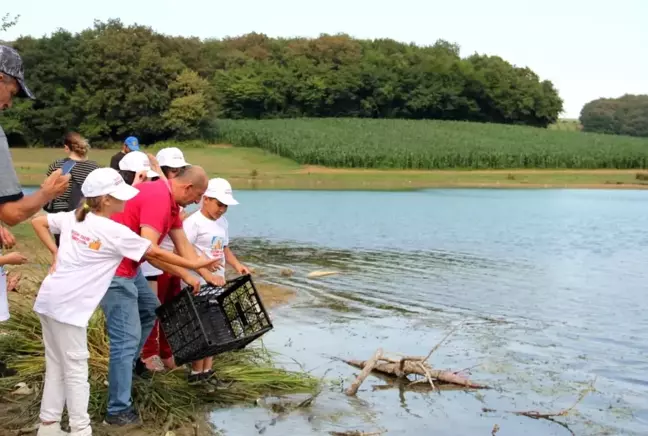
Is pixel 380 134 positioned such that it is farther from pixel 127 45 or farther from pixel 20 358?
pixel 20 358

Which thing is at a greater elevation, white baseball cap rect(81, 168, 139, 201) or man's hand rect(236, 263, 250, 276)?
white baseball cap rect(81, 168, 139, 201)

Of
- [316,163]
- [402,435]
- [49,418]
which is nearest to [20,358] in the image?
[49,418]

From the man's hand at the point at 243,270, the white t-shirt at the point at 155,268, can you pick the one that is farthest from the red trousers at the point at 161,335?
the man's hand at the point at 243,270

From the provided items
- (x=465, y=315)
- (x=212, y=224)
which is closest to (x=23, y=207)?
(x=212, y=224)

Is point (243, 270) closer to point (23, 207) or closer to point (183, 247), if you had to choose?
point (183, 247)

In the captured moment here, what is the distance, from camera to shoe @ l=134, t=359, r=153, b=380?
21.4 ft

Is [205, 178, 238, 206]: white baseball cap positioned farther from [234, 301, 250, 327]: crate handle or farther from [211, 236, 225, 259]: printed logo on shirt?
[234, 301, 250, 327]: crate handle

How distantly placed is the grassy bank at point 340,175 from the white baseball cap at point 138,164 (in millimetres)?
34378

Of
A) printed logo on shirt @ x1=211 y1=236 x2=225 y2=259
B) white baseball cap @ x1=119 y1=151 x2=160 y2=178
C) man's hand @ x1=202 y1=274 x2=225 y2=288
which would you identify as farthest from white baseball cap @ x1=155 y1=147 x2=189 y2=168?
man's hand @ x1=202 y1=274 x2=225 y2=288

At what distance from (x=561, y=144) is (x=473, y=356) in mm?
64705

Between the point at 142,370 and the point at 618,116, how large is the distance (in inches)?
5779

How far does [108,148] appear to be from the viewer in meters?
64.3

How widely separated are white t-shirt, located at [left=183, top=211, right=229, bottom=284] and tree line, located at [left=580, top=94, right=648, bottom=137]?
446ft

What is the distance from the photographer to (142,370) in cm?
656
